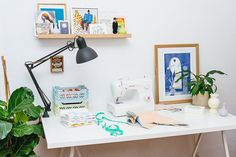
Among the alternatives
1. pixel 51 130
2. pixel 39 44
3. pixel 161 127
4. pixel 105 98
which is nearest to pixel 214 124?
pixel 161 127

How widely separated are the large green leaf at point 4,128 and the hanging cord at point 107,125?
0.55 m

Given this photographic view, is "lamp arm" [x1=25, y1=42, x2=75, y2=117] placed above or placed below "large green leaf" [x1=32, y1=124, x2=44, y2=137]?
above

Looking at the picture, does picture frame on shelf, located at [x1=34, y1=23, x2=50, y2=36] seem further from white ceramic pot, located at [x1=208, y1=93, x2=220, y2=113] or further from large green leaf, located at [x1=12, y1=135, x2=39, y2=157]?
white ceramic pot, located at [x1=208, y1=93, x2=220, y2=113]

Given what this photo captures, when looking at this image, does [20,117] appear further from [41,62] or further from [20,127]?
[41,62]

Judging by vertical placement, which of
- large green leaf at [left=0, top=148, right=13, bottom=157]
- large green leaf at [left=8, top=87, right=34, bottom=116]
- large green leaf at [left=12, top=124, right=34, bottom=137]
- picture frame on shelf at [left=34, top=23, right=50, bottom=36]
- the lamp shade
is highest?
picture frame on shelf at [left=34, top=23, right=50, bottom=36]

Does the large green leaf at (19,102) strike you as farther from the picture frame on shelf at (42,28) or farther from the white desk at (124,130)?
the picture frame on shelf at (42,28)

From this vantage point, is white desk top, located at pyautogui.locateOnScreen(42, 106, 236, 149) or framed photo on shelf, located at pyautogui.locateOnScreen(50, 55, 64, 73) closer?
white desk top, located at pyautogui.locateOnScreen(42, 106, 236, 149)

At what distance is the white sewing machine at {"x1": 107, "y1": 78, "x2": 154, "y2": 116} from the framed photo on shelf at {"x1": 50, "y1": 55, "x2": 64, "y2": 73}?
1.37ft

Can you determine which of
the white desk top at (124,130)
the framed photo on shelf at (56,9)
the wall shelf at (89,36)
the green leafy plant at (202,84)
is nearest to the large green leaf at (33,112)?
the white desk top at (124,130)

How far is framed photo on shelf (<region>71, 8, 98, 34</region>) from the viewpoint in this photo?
85.9 inches

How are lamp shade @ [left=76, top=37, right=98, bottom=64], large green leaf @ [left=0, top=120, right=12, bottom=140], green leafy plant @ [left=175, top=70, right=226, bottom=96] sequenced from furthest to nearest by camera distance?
1. green leafy plant @ [left=175, top=70, right=226, bottom=96]
2. lamp shade @ [left=76, top=37, right=98, bottom=64]
3. large green leaf @ [left=0, top=120, right=12, bottom=140]

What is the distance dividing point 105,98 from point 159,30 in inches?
27.5

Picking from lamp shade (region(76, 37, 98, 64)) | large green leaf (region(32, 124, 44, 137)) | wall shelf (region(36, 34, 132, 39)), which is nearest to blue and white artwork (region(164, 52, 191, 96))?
wall shelf (region(36, 34, 132, 39))

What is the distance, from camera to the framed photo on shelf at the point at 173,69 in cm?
245
